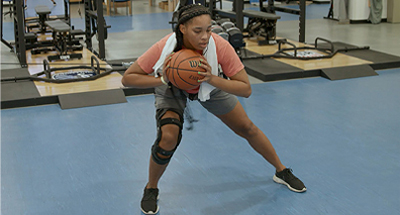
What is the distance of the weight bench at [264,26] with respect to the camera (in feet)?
23.9

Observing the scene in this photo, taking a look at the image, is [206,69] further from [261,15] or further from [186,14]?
[261,15]

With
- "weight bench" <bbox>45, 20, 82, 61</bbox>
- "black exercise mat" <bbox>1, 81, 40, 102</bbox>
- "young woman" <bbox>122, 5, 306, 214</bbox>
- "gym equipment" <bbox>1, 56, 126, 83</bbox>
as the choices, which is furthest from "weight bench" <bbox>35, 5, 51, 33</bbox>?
"young woman" <bbox>122, 5, 306, 214</bbox>

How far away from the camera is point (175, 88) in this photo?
2510mm

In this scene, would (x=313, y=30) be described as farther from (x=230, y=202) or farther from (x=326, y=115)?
(x=230, y=202)

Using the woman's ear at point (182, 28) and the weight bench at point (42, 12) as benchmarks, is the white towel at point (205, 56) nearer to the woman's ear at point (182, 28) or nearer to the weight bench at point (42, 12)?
the woman's ear at point (182, 28)

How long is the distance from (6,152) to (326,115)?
268cm

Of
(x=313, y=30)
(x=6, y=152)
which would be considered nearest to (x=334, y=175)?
(x=6, y=152)

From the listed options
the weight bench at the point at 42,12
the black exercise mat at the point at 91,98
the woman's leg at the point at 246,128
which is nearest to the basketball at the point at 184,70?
the woman's leg at the point at 246,128

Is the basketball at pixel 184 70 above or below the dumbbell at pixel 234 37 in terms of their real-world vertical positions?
above

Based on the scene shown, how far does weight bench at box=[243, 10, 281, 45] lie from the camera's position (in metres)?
7.29

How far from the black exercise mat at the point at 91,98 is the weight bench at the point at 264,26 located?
3051 millimetres

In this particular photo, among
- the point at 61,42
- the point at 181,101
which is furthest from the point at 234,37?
the point at 181,101

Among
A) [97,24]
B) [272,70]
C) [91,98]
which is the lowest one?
[91,98]

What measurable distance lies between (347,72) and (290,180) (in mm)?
3134
